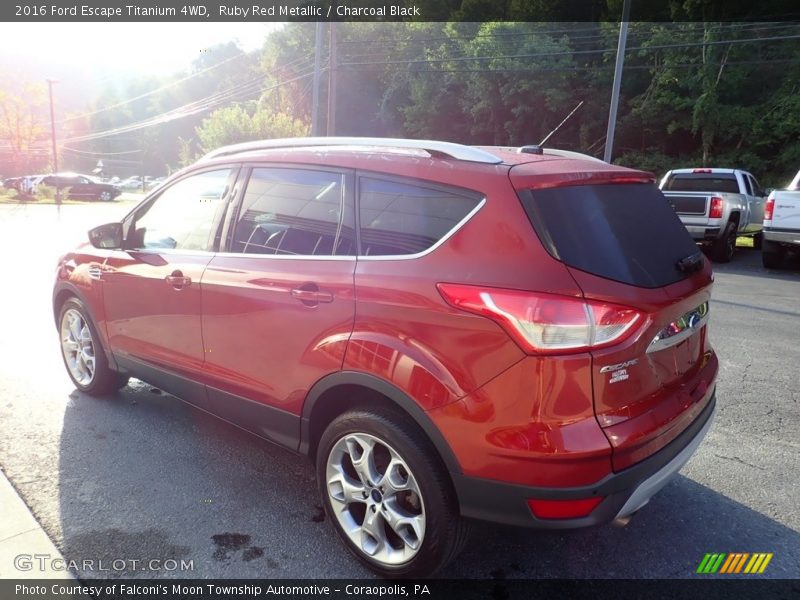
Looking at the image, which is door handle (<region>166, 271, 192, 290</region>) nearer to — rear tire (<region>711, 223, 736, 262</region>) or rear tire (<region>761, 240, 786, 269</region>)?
rear tire (<region>761, 240, 786, 269</region>)

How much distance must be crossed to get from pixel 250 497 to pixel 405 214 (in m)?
1.73

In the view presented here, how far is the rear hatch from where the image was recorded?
2057mm

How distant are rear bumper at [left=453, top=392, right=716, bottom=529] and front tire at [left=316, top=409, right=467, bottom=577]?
0.12 m

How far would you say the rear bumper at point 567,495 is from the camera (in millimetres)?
2041

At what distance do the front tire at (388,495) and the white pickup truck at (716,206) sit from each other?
963cm

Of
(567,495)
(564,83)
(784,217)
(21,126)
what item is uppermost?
(564,83)

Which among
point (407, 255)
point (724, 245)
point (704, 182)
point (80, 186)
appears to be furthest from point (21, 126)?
point (407, 255)

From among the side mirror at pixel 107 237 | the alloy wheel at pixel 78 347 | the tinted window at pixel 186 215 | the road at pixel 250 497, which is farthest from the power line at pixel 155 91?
the road at pixel 250 497

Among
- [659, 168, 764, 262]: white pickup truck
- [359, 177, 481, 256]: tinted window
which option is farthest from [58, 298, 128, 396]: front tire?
[659, 168, 764, 262]: white pickup truck

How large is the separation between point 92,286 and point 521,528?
11.0 feet

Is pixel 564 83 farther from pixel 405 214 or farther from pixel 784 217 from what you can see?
pixel 405 214

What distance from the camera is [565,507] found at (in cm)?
205

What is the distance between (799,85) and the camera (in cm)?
3130

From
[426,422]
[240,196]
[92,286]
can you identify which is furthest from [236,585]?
[92,286]
